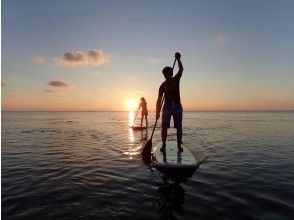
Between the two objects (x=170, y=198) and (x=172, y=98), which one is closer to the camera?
(x=170, y=198)

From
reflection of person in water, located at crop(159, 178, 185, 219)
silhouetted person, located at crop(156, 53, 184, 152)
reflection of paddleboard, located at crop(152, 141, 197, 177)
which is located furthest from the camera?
silhouetted person, located at crop(156, 53, 184, 152)

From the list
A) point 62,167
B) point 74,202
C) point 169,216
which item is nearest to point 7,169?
point 62,167

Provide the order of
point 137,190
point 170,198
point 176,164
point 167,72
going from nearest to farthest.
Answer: point 170,198 → point 137,190 → point 176,164 → point 167,72

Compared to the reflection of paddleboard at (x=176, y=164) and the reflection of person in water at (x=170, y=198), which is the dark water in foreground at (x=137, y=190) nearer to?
the reflection of person in water at (x=170, y=198)

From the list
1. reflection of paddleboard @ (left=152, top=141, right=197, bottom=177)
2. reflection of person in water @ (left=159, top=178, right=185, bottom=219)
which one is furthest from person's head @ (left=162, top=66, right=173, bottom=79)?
reflection of person in water @ (left=159, top=178, right=185, bottom=219)

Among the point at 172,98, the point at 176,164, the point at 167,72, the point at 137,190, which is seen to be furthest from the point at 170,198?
the point at 167,72

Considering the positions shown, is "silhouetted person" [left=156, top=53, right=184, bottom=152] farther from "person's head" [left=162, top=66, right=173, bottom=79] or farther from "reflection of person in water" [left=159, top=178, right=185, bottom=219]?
"reflection of person in water" [left=159, top=178, right=185, bottom=219]

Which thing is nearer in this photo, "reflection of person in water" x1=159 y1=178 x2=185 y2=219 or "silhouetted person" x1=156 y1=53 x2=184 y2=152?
"reflection of person in water" x1=159 y1=178 x2=185 y2=219

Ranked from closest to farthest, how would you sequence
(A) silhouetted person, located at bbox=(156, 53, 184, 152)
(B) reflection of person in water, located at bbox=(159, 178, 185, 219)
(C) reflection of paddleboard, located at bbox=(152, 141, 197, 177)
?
(B) reflection of person in water, located at bbox=(159, 178, 185, 219)
(C) reflection of paddleboard, located at bbox=(152, 141, 197, 177)
(A) silhouetted person, located at bbox=(156, 53, 184, 152)

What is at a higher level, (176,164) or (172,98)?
(172,98)

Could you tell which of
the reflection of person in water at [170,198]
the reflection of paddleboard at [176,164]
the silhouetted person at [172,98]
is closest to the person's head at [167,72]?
the silhouetted person at [172,98]

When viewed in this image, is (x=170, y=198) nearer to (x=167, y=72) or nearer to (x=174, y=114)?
(x=174, y=114)

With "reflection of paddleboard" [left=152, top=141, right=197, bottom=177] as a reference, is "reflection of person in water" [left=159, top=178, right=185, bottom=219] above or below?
below

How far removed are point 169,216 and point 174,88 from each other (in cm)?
554
